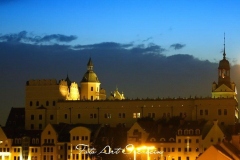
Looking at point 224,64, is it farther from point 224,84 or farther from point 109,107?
point 109,107

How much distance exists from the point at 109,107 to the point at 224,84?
22.0 metres

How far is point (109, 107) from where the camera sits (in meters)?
141

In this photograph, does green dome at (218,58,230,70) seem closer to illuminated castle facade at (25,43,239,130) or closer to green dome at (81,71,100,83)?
illuminated castle facade at (25,43,239,130)

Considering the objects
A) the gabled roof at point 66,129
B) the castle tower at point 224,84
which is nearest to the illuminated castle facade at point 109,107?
the castle tower at point 224,84

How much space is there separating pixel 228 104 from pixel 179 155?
55.1ft

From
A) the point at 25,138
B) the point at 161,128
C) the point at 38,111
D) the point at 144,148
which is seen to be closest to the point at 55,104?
the point at 38,111

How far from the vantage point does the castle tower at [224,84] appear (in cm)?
A: 14825

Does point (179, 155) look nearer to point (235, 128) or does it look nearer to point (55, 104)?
point (235, 128)

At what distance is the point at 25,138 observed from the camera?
427 feet

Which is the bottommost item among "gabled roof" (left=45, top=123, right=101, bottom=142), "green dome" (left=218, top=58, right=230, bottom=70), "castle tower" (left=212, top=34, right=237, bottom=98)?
"gabled roof" (left=45, top=123, right=101, bottom=142)

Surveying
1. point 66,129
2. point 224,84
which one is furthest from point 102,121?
point 224,84

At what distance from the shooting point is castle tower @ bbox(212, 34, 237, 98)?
486 ft

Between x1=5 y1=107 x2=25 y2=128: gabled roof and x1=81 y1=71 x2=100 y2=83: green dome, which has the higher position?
x1=81 y1=71 x2=100 y2=83: green dome

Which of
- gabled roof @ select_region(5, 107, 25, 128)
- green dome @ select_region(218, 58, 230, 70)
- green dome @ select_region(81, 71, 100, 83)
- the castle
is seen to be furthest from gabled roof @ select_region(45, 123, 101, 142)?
green dome @ select_region(218, 58, 230, 70)
